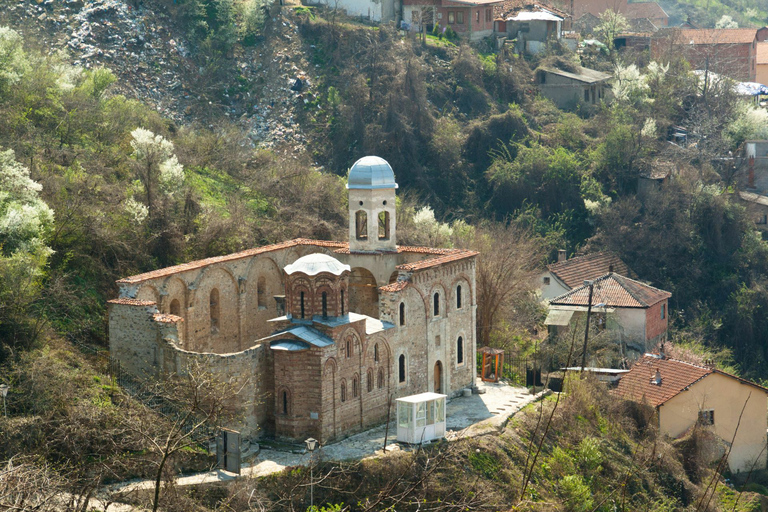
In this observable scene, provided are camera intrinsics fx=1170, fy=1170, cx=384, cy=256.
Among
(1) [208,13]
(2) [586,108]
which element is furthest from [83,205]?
(2) [586,108]

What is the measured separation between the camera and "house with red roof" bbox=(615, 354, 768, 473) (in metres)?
39.7

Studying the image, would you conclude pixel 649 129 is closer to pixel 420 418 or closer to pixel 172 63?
pixel 172 63

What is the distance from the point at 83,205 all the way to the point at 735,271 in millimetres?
31533

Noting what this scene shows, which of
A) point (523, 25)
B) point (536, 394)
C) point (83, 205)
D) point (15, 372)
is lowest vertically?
point (536, 394)

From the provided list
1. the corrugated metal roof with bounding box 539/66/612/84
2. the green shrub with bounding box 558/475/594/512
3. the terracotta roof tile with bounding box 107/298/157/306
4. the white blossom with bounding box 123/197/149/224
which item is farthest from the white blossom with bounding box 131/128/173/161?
the corrugated metal roof with bounding box 539/66/612/84

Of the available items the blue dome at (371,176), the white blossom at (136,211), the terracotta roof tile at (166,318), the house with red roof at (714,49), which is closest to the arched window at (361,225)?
the blue dome at (371,176)

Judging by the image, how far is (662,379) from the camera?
40.6 m

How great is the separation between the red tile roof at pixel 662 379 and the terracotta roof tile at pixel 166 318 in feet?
53.9

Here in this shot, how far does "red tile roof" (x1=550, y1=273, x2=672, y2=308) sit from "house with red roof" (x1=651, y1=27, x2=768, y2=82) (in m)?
24.8

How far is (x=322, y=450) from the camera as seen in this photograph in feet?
103

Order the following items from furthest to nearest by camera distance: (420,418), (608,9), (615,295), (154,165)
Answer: (608,9) < (615,295) < (154,165) < (420,418)

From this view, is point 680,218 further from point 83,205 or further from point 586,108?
point 83,205

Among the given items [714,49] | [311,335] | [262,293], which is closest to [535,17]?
[714,49]

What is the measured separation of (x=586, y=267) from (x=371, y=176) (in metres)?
17.1
